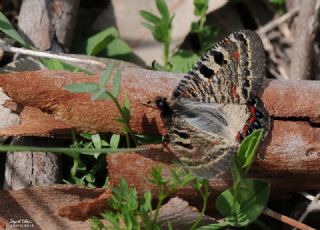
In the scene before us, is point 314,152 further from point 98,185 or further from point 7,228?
point 7,228

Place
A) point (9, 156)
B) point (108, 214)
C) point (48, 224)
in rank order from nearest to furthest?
point (108, 214)
point (48, 224)
point (9, 156)

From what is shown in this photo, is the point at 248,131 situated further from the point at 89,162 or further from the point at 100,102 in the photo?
the point at 89,162

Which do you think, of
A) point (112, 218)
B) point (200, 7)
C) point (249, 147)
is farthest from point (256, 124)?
point (200, 7)

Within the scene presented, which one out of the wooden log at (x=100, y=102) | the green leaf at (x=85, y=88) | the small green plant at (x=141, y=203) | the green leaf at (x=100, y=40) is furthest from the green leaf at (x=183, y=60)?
the green leaf at (x=85, y=88)

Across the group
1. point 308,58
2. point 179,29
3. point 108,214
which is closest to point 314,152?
point 108,214

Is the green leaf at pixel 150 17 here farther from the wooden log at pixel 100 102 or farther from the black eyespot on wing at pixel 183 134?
the black eyespot on wing at pixel 183 134

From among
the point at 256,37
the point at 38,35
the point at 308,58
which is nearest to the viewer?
the point at 256,37
